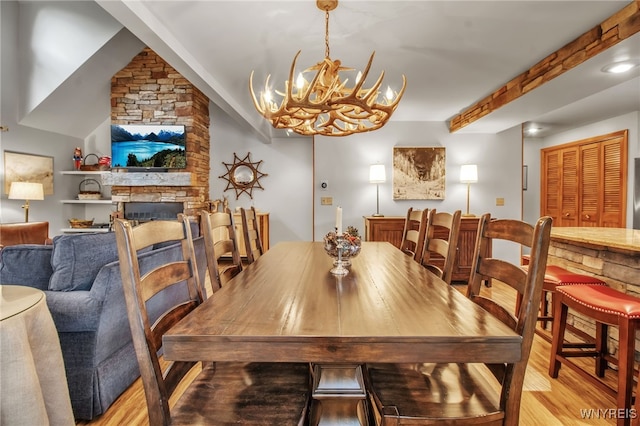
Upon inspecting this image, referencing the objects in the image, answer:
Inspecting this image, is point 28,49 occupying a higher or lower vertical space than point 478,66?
higher

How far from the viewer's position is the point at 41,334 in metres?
1.35

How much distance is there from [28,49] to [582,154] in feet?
27.1

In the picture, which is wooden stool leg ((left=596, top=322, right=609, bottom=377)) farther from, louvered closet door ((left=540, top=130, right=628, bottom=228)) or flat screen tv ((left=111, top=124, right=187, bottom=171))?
flat screen tv ((left=111, top=124, right=187, bottom=171))

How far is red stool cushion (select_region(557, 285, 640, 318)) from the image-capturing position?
5.26 ft

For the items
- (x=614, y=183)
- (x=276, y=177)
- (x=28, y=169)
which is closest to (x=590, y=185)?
(x=614, y=183)

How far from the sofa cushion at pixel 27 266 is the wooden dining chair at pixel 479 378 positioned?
1.78 metres

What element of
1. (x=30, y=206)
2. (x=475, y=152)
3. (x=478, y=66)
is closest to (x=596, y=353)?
(x=478, y=66)

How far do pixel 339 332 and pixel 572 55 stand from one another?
3077 mm

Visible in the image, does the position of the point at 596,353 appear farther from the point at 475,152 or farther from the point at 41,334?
the point at 475,152

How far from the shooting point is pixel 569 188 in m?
5.66

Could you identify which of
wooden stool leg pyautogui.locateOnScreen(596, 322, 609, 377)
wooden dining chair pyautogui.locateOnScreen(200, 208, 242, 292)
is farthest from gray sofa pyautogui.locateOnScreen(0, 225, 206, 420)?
wooden stool leg pyautogui.locateOnScreen(596, 322, 609, 377)

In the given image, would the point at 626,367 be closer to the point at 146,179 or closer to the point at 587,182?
the point at 587,182

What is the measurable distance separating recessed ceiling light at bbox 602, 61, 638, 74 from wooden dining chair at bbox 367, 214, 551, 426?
238 centimetres

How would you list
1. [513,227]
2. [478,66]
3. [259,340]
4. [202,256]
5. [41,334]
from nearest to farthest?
[259,340] → [513,227] → [41,334] → [202,256] → [478,66]
